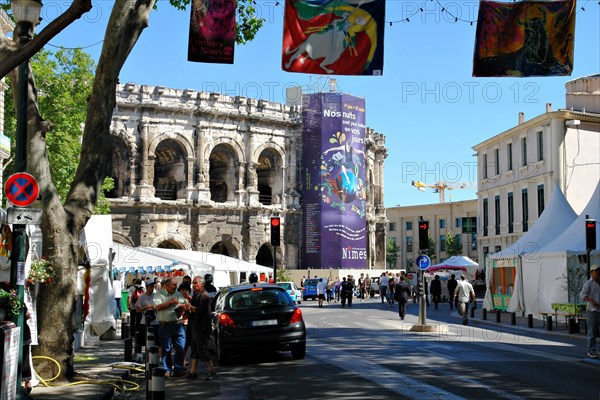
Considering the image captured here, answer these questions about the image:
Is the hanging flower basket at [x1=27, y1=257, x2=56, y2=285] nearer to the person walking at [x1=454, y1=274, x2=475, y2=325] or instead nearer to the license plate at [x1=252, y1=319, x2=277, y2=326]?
the license plate at [x1=252, y1=319, x2=277, y2=326]

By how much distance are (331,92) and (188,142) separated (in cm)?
1124

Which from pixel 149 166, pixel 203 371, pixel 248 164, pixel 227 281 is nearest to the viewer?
pixel 203 371

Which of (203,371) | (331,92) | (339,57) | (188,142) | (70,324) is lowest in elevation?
(203,371)

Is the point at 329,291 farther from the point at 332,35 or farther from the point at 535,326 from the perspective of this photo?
the point at 332,35

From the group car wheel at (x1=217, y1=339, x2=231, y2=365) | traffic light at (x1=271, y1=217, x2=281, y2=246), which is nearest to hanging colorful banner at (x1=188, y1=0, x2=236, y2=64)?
car wheel at (x1=217, y1=339, x2=231, y2=365)

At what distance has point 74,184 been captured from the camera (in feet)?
43.8

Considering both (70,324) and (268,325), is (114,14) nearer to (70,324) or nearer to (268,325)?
(70,324)

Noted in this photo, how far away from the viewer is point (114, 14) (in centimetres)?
1313

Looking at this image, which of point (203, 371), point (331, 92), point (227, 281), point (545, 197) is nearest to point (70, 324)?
point (203, 371)

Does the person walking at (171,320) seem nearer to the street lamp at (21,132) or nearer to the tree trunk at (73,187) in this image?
the tree trunk at (73,187)

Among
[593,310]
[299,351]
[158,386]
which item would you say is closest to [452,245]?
[593,310]

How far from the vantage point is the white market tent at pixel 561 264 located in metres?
25.9

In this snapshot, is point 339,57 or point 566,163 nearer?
point 339,57

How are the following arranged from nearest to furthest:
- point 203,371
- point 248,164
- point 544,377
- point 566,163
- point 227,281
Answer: point 544,377
point 203,371
point 227,281
point 566,163
point 248,164
